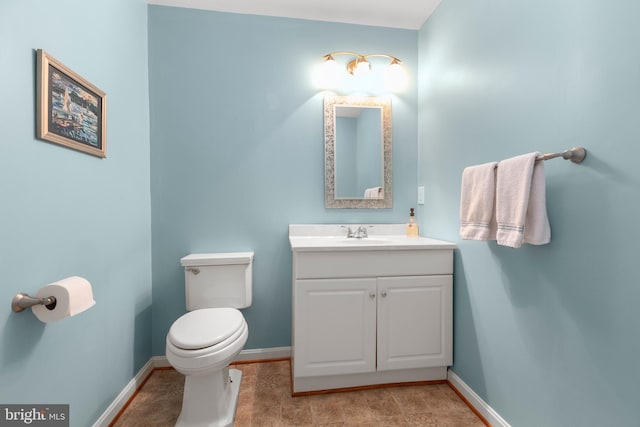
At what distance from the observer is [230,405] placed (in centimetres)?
153

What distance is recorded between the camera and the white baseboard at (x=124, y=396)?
1369mm

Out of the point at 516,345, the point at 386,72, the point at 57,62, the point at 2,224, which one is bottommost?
the point at 516,345

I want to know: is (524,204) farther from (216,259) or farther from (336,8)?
(336,8)

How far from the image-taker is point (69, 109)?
1.17 metres

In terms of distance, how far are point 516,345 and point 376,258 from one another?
0.74 meters

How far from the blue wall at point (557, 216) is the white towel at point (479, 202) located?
0.15m

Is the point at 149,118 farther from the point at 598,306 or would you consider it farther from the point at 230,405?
the point at 598,306

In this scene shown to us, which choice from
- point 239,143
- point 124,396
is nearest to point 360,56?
point 239,143

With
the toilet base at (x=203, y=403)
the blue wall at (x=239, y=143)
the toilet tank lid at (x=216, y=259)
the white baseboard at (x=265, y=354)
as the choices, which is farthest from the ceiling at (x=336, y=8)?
the white baseboard at (x=265, y=354)

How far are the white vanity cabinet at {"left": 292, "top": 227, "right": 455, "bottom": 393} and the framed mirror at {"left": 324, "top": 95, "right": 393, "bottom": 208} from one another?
1.93 ft

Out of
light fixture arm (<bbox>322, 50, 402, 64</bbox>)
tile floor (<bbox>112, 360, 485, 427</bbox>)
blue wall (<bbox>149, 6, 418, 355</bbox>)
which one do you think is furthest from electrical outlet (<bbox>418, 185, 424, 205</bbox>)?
tile floor (<bbox>112, 360, 485, 427</bbox>)

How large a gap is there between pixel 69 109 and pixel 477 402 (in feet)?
7.76

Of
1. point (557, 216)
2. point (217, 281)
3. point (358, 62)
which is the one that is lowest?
point (217, 281)

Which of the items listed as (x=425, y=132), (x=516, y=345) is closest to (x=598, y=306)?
(x=516, y=345)
